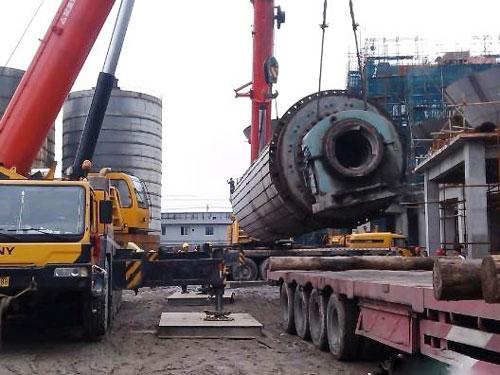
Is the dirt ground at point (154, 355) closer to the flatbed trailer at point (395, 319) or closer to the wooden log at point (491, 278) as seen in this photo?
the flatbed trailer at point (395, 319)

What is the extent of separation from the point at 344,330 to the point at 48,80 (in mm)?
5892

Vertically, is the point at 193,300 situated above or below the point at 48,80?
below

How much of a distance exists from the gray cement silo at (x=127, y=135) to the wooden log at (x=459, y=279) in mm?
13933

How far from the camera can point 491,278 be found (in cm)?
343

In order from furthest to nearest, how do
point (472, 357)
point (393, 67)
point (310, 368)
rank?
point (393, 67)
point (310, 368)
point (472, 357)

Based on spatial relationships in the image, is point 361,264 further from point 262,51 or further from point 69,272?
point 262,51

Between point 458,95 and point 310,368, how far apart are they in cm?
1542

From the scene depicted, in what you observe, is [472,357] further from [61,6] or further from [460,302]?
[61,6]

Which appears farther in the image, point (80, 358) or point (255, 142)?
point (255, 142)

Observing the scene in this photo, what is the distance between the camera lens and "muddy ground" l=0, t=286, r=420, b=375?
670 cm

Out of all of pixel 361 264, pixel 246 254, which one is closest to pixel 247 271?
pixel 246 254

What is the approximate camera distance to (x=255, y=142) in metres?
17.5

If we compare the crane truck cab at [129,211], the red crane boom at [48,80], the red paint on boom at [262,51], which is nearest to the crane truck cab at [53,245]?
the red crane boom at [48,80]

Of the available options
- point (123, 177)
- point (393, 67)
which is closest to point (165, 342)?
point (123, 177)
